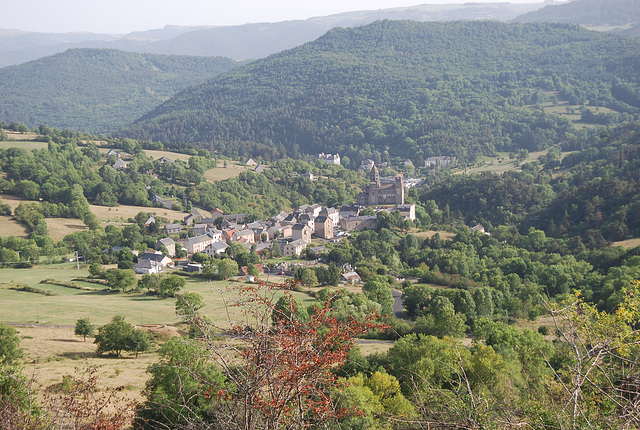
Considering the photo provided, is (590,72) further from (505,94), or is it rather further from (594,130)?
(594,130)

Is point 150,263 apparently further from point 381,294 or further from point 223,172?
point 223,172

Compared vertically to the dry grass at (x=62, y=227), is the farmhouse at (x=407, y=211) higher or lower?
lower

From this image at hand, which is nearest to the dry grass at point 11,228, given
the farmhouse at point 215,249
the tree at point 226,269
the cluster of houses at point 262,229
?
the cluster of houses at point 262,229

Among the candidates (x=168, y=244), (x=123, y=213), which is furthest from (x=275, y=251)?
(x=123, y=213)

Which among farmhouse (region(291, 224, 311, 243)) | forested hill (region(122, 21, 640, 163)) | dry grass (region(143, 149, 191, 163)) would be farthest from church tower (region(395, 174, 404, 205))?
forested hill (region(122, 21, 640, 163))

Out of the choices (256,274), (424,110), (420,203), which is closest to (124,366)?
(256,274)

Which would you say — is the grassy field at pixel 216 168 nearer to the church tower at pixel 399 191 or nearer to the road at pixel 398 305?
the church tower at pixel 399 191

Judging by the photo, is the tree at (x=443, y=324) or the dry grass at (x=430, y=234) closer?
the tree at (x=443, y=324)
